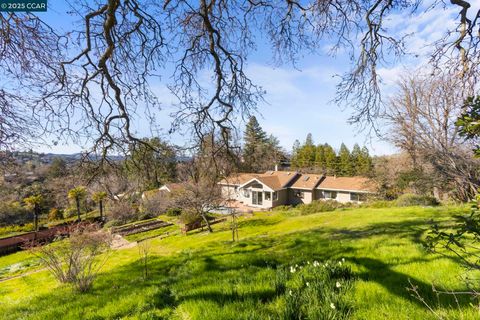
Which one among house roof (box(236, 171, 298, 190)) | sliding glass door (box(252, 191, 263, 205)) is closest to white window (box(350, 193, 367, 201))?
house roof (box(236, 171, 298, 190))

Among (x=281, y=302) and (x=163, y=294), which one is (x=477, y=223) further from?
(x=163, y=294)

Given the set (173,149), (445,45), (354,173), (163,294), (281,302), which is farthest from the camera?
(354,173)

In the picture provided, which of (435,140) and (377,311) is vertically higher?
(435,140)

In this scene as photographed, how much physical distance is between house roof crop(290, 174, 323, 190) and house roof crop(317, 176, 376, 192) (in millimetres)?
708

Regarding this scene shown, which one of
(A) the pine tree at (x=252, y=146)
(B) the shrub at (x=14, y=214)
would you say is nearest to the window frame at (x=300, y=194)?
(A) the pine tree at (x=252, y=146)

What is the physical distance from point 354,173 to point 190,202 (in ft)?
110

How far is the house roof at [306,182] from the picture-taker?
31880 millimetres

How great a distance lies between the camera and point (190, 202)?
1906 centimetres

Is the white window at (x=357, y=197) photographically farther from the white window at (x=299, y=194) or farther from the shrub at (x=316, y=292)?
the shrub at (x=316, y=292)

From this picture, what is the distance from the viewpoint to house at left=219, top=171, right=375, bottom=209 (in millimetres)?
30438

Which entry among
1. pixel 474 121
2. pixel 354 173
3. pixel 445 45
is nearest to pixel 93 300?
pixel 474 121

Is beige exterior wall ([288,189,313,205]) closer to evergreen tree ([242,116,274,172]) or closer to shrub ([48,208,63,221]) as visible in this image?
evergreen tree ([242,116,274,172])

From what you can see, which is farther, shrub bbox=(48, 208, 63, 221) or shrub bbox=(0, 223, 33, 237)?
shrub bbox=(48, 208, 63, 221)

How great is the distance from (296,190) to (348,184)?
647cm
